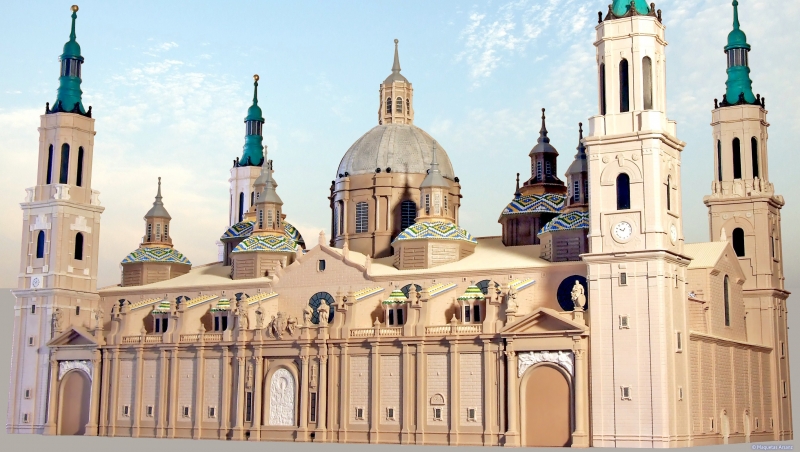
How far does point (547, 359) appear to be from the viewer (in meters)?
63.6

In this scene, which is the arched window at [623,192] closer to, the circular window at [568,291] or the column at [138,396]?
the circular window at [568,291]

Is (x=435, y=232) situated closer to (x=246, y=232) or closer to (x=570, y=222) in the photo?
(x=570, y=222)

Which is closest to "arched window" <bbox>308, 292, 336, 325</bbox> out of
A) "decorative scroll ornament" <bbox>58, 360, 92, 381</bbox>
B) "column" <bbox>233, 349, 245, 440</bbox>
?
"column" <bbox>233, 349, 245, 440</bbox>

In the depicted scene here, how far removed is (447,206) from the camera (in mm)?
78125

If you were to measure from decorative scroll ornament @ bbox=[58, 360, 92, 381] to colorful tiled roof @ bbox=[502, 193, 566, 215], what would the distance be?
94.5 feet

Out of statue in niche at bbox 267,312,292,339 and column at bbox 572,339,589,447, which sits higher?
statue in niche at bbox 267,312,292,339

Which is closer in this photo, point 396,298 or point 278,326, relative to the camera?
point 396,298

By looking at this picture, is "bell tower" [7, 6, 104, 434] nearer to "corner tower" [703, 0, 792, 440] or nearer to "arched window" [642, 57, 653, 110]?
"arched window" [642, 57, 653, 110]

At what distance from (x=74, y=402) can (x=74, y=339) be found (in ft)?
13.5

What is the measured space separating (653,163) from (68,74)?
43.3 meters

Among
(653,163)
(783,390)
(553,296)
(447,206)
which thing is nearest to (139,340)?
(447,206)

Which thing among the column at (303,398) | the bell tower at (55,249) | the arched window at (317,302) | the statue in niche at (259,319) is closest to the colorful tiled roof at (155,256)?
the bell tower at (55,249)

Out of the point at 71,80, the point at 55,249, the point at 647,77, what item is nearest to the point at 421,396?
the point at 647,77

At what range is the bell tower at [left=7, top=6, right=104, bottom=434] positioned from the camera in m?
→ 80.9
